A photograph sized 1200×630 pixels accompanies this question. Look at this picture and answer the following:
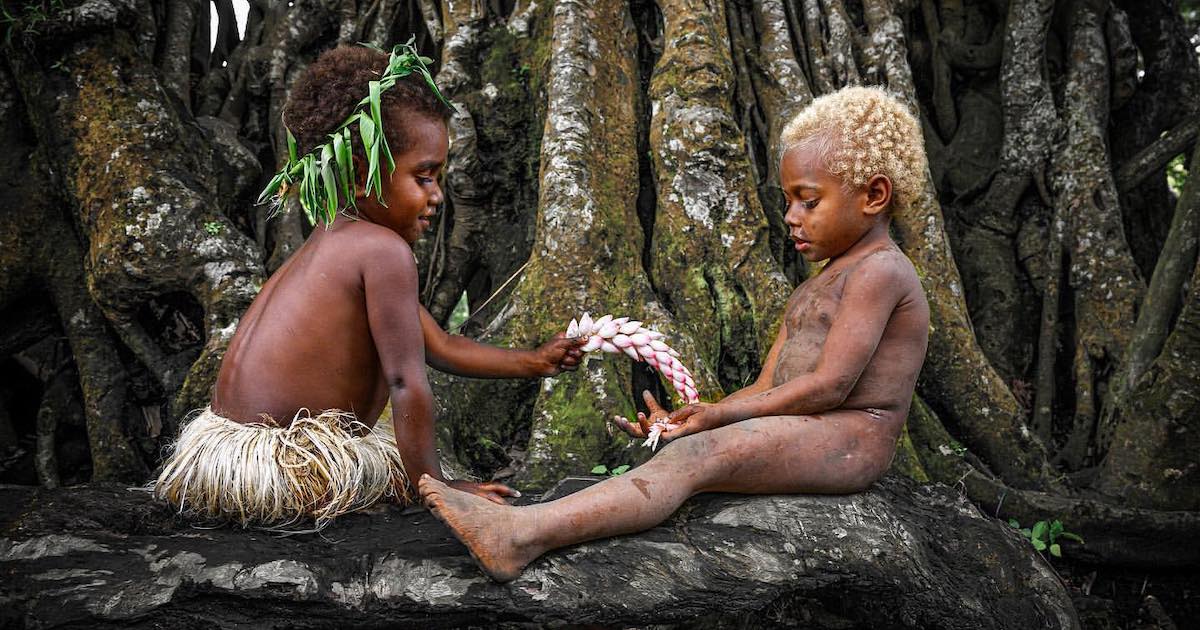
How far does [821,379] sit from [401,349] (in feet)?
4.33

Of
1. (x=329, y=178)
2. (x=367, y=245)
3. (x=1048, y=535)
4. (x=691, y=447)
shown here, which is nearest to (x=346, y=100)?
(x=329, y=178)

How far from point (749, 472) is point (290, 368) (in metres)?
1.48

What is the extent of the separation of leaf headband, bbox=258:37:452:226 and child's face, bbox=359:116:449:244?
48 millimetres

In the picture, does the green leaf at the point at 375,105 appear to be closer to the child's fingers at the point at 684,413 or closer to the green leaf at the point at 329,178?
the green leaf at the point at 329,178

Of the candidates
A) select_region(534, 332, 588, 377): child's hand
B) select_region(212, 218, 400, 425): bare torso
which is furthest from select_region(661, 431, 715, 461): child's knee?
select_region(212, 218, 400, 425): bare torso

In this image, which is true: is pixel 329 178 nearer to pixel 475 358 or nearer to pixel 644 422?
pixel 475 358

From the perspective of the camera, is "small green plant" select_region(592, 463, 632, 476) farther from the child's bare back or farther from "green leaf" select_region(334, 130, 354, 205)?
"green leaf" select_region(334, 130, 354, 205)

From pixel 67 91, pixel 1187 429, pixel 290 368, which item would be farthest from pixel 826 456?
pixel 67 91

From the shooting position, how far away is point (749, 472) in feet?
8.11

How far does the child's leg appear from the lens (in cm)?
212

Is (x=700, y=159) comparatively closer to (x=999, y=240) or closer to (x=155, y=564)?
(x=999, y=240)

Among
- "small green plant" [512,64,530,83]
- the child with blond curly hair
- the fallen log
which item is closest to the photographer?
the fallen log

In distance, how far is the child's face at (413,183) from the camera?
2631 millimetres

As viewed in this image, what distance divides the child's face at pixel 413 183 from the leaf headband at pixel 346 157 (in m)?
0.05
